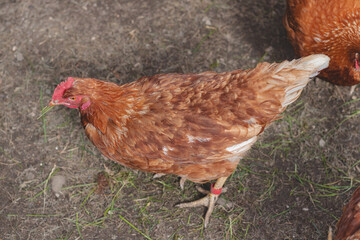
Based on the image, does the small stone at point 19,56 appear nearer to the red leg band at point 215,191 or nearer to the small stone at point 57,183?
the small stone at point 57,183

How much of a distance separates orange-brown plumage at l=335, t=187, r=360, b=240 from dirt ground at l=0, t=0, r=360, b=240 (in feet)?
2.17

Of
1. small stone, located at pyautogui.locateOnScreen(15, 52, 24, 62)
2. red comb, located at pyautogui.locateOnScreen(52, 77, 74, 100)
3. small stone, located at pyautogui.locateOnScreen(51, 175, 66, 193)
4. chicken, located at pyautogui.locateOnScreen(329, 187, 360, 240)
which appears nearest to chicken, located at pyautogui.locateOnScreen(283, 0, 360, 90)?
chicken, located at pyautogui.locateOnScreen(329, 187, 360, 240)

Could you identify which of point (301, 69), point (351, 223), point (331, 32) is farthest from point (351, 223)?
point (331, 32)

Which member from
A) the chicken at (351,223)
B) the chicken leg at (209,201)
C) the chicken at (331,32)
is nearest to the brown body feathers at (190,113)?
the chicken leg at (209,201)

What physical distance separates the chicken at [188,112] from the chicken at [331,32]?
0.54 m

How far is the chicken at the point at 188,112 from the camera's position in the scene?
2137mm

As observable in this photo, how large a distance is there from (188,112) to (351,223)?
1.13 metres

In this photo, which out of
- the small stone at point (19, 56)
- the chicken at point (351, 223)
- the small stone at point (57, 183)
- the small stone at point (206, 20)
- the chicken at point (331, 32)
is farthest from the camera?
the small stone at point (206, 20)

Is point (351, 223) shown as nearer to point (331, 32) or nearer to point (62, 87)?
point (331, 32)

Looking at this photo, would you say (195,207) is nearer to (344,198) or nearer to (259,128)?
(259,128)

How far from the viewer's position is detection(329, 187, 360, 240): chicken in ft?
6.20

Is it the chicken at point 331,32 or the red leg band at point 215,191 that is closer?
the chicken at point 331,32

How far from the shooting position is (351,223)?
76.9 inches

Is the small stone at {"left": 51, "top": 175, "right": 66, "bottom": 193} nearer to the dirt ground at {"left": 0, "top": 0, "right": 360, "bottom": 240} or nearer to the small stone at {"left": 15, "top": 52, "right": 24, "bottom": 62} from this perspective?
the dirt ground at {"left": 0, "top": 0, "right": 360, "bottom": 240}
